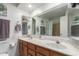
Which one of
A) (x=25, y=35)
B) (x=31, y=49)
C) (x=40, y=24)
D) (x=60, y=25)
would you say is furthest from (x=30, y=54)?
(x=60, y=25)

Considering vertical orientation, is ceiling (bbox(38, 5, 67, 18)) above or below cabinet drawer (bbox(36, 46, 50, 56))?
above

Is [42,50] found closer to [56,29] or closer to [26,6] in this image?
[56,29]

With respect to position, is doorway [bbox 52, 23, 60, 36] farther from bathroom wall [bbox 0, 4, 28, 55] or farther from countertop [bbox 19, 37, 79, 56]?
bathroom wall [bbox 0, 4, 28, 55]

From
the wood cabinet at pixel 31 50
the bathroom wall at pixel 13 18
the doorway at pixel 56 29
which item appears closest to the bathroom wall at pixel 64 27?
the doorway at pixel 56 29

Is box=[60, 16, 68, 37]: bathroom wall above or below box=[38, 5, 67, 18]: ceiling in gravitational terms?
below

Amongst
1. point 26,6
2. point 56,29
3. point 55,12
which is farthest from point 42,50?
point 26,6

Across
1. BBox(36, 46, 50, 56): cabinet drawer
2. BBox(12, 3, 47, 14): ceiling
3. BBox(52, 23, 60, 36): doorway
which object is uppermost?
BBox(12, 3, 47, 14): ceiling

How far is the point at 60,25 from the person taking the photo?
1.71m

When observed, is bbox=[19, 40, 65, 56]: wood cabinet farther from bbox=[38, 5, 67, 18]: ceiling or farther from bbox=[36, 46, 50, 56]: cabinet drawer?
bbox=[38, 5, 67, 18]: ceiling

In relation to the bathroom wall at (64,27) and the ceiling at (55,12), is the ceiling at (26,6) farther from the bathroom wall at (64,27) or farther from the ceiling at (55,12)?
the bathroom wall at (64,27)

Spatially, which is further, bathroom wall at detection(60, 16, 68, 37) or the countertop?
bathroom wall at detection(60, 16, 68, 37)

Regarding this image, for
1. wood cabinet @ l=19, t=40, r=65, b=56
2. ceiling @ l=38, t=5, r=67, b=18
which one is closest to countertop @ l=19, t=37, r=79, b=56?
wood cabinet @ l=19, t=40, r=65, b=56

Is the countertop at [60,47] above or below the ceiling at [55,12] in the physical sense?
below

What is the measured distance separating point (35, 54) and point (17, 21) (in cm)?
55
